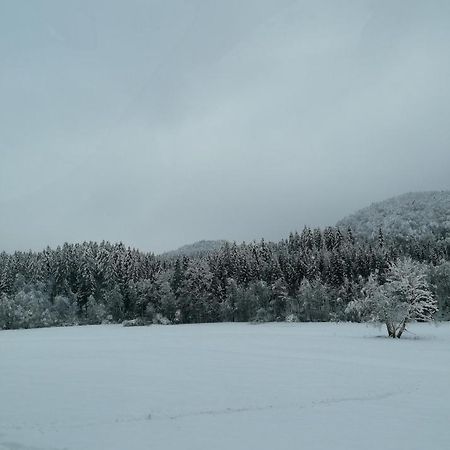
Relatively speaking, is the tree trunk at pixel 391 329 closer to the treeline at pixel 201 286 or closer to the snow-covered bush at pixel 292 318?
the treeline at pixel 201 286

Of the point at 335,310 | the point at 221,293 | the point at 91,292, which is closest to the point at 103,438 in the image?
the point at 335,310

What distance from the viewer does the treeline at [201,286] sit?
10669cm

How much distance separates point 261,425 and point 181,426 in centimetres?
343

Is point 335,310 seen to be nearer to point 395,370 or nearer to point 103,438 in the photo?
point 395,370

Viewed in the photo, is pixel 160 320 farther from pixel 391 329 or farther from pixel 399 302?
pixel 399 302

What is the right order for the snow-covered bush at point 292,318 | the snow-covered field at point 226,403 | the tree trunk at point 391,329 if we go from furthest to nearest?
the snow-covered bush at point 292,318
the tree trunk at point 391,329
the snow-covered field at point 226,403

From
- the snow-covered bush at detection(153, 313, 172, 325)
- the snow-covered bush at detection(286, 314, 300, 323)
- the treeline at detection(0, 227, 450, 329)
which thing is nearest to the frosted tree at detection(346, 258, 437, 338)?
the treeline at detection(0, 227, 450, 329)

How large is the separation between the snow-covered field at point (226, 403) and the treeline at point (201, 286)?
6786 centimetres

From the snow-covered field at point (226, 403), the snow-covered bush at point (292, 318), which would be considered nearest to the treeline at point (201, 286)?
the snow-covered bush at point (292, 318)

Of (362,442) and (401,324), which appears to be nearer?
(362,442)

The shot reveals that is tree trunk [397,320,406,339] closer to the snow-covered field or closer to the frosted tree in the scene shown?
the frosted tree

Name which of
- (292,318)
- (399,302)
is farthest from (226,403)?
(292,318)

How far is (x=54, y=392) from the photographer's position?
24328 millimetres

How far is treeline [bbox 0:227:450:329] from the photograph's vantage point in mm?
106688
